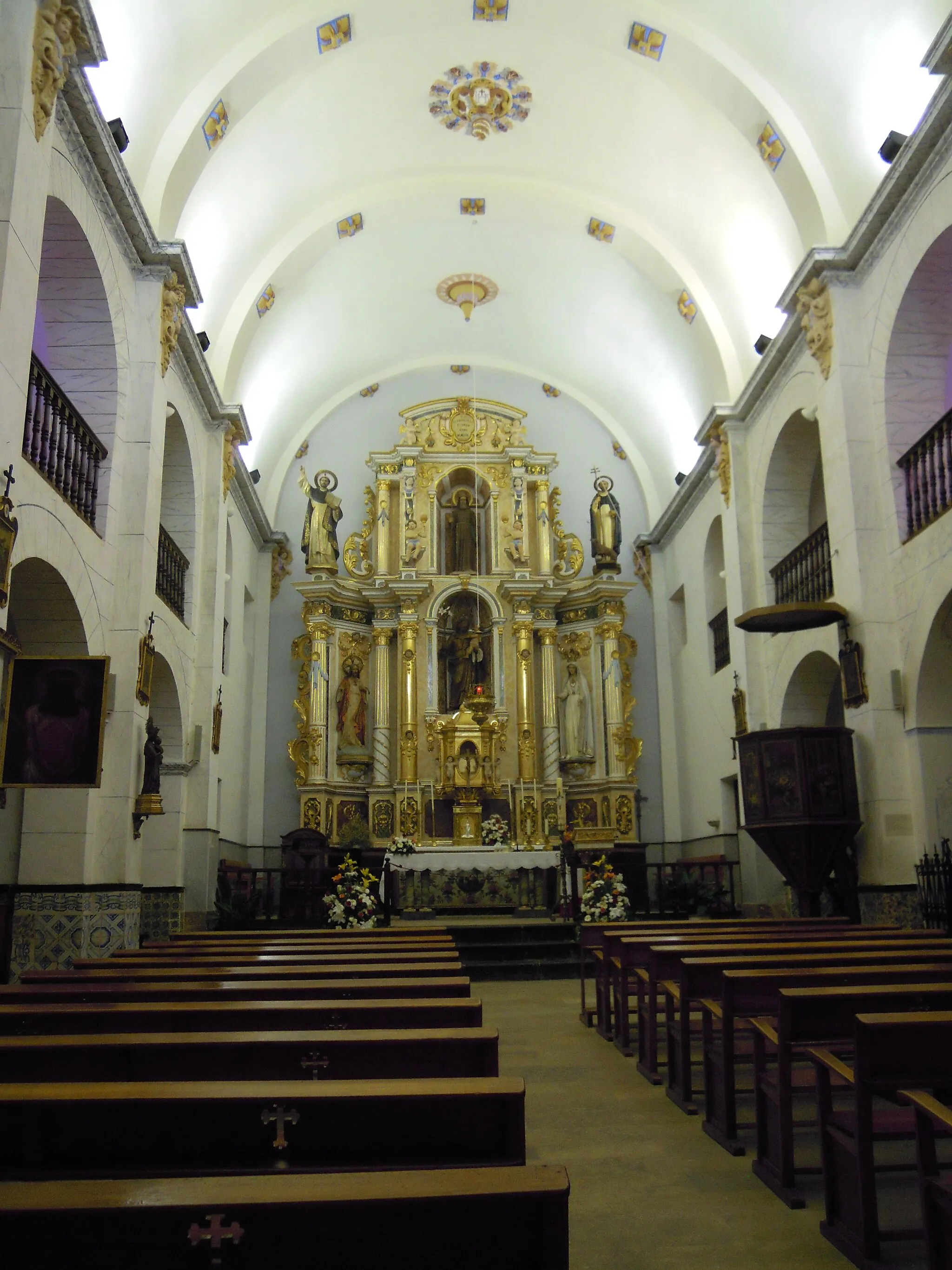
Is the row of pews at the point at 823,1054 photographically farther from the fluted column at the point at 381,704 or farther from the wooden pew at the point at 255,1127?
the fluted column at the point at 381,704

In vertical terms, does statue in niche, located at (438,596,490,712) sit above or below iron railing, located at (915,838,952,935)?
above

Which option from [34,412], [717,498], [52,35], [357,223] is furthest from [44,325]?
[717,498]

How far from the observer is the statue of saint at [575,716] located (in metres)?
19.0

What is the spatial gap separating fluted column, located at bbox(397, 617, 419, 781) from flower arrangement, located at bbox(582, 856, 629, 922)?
22.4 feet

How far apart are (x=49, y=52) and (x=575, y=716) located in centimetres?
1382

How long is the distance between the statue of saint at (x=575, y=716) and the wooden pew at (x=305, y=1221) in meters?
17.1

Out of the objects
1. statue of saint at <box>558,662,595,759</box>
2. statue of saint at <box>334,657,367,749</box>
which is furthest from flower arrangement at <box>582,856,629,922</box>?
statue of saint at <box>334,657,367,749</box>

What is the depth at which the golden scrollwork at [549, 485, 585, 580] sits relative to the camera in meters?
20.1

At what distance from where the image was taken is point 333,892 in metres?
15.0

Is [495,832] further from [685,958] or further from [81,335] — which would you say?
[685,958]

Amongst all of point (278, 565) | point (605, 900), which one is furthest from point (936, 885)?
point (278, 565)

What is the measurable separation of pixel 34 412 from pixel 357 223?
926 cm

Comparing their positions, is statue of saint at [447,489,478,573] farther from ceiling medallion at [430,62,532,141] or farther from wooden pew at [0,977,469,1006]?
wooden pew at [0,977,469,1006]

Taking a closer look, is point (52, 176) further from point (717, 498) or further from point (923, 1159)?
point (717, 498)
